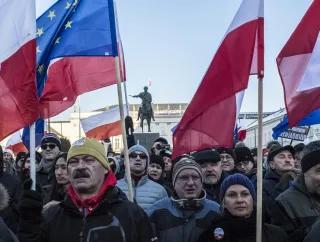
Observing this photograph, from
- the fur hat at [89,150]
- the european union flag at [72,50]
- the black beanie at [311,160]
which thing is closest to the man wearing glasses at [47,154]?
the european union flag at [72,50]

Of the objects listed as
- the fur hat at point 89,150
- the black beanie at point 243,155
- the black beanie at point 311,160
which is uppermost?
the fur hat at point 89,150

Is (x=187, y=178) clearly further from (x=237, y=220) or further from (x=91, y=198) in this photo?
(x=91, y=198)

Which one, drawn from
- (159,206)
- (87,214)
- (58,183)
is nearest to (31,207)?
(87,214)

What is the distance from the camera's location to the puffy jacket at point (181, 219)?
4.45m

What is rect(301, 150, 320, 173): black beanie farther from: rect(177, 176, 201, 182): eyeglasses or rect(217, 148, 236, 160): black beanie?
rect(217, 148, 236, 160): black beanie

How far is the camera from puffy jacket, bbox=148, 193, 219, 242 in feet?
14.6

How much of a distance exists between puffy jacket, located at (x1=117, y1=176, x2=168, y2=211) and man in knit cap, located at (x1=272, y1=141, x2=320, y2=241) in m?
1.74

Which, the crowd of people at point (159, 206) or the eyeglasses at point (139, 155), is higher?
the eyeglasses at point (139, 155)

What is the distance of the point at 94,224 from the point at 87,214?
85mm

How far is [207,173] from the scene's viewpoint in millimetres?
6043

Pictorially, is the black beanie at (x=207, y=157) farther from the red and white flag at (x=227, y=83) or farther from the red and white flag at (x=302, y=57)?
the red and white flag at (x=302, y=57)

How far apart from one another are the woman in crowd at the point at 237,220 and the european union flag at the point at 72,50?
1.94m

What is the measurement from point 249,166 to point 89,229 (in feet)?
15.1

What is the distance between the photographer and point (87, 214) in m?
3.66
